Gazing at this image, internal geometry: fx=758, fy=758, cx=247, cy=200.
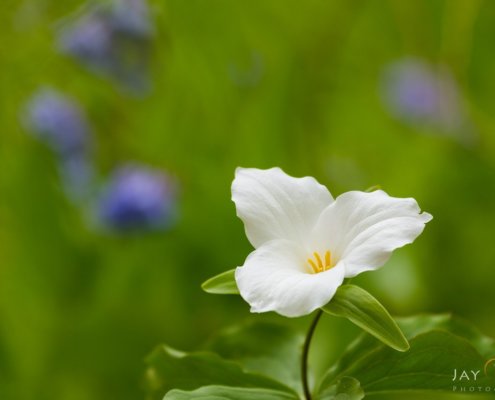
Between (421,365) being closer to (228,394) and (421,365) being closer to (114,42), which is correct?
(228,394)

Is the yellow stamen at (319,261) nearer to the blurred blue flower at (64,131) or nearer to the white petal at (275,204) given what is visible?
the white petal at (275,204)

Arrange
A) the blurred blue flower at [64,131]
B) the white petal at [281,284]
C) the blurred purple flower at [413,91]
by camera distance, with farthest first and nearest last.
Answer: the blurred purple flower at [413,91] → the blurred blue flower at [64,131] → the white petal at [281,284]

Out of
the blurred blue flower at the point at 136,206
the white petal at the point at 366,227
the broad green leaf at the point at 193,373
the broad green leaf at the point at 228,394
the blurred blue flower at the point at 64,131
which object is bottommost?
the broad green leaf at the point at 228,394

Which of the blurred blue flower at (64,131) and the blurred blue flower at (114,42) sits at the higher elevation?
the blurred blue flower at (114,42)

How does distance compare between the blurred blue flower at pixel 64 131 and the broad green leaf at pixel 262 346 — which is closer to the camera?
the broad green leaf at pixel 262 346

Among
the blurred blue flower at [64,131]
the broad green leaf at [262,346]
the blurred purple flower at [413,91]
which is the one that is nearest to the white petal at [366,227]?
the broad green leaf at [262,346]

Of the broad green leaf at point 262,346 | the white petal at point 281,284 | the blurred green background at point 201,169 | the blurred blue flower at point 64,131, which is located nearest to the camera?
the white petal at point 281,284

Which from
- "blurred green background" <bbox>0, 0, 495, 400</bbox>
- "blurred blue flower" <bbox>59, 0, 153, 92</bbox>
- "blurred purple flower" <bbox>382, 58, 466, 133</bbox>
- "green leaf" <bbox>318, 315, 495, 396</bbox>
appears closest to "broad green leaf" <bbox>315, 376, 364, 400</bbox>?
"green leaf" <bbox>318, 315, 495, 396</bbox>
